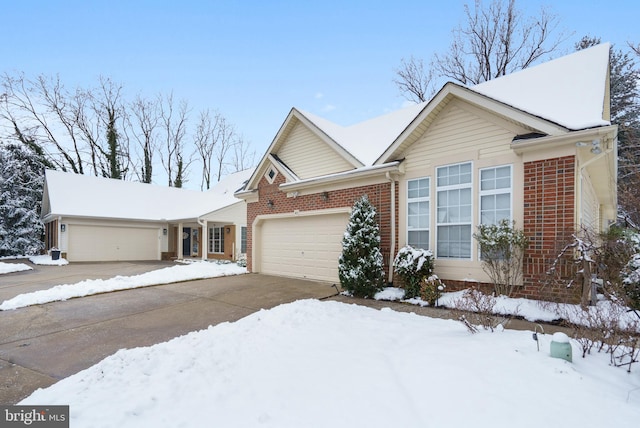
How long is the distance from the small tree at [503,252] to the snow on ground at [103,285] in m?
8.81

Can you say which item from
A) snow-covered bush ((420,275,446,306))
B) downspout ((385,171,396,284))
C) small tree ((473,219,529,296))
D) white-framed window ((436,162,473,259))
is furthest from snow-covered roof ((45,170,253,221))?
small tree ((473,219,529,296))

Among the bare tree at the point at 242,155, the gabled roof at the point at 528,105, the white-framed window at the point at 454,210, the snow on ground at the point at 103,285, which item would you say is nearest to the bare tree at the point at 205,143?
the bare tree at the point at 242,155

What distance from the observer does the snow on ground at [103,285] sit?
298 inches

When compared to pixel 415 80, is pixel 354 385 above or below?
below

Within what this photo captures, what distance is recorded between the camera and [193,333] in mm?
5113

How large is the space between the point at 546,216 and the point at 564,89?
3305 mm

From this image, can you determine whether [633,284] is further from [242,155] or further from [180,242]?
[242,155]

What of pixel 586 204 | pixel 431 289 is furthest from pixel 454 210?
pixel 586 204

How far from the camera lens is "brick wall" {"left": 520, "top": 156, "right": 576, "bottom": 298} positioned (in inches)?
228

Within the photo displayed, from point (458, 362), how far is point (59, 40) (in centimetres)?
1792

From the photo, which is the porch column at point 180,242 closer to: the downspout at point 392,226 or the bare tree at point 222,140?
the bare tree at point 222,140

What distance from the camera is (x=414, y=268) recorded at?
23.2 ft

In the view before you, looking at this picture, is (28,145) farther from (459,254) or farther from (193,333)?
(459,254)

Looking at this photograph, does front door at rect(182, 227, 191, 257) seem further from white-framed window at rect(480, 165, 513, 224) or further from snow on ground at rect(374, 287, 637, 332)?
white-framed window at rect(480, 165, 513, 224)
